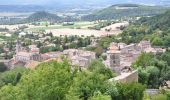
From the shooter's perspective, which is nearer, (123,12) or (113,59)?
(113,59)

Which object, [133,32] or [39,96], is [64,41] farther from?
[39,96]

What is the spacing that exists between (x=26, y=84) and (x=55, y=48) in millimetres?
48706

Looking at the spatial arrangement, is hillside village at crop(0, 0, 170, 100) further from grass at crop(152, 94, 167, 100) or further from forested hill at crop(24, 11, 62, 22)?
forested hill at crop(24, 11, 62, 22)

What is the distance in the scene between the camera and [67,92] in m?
23.7

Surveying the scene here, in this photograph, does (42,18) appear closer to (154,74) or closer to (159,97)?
(154,74)

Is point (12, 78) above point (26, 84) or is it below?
below

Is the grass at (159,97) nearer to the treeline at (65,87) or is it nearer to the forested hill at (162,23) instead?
the treeline at (65,87)

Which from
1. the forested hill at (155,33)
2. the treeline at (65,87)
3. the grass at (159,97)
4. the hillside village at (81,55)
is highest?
the treeline at (65,87)

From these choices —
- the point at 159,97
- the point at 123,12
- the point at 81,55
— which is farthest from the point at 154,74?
the point at 123,12

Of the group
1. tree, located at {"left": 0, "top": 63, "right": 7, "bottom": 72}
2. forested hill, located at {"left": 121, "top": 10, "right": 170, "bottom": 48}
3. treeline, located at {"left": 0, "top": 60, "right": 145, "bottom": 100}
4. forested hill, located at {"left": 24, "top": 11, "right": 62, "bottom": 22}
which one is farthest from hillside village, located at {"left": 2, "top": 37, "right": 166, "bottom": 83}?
forested hill, located at {"left": 24, "top": 11, "right": 62, "bottom": 22}

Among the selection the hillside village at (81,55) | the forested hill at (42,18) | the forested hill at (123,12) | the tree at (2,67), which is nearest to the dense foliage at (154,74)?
the hillside village at (81,55)

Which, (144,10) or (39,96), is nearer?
(39,96)

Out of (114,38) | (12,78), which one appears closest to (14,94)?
(12,78)

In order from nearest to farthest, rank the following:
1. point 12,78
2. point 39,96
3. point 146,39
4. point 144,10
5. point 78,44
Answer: point 39,96, point 12,78, point 146,39, point 78,44, point 144,10
